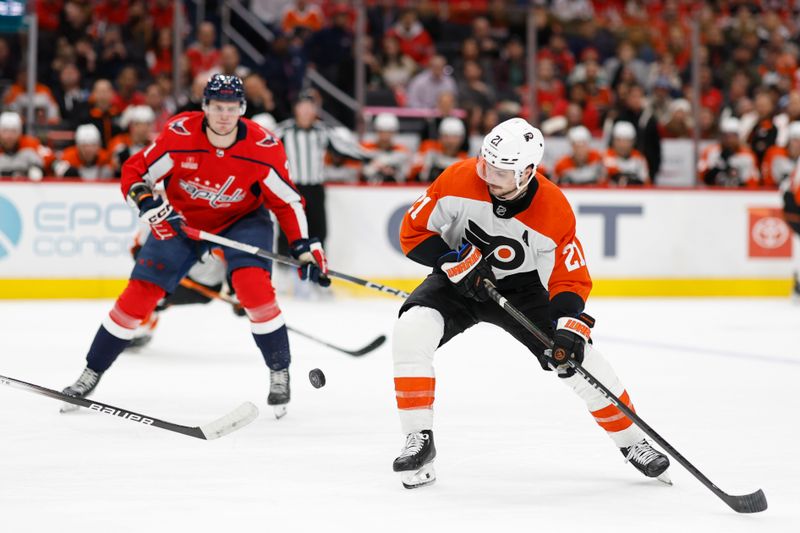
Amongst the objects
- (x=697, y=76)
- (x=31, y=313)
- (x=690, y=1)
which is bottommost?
(x=31, y=313)

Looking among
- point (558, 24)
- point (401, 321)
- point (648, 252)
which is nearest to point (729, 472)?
point (401, 321)

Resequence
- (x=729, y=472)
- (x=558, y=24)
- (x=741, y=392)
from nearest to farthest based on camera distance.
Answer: (x=729, y=472), (x=741, y=392), (x=558, y=24)

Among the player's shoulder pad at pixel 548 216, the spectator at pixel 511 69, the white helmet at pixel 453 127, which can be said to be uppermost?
the spectator at pixel 511 69

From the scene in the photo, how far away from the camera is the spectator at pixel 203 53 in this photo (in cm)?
987

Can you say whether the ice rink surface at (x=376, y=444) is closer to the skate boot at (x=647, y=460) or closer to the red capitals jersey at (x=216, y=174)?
the skate boot at (x=647, y=460)

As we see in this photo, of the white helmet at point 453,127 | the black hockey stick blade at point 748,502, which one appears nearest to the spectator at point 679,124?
the white helmet at point 453,127

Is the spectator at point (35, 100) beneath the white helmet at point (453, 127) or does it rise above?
above

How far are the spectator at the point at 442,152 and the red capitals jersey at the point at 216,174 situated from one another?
194 inches

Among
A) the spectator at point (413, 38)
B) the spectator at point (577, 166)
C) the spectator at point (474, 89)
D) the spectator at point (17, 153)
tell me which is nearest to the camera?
the spectator at point (17, 153)

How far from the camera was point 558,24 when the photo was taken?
11.6 metres

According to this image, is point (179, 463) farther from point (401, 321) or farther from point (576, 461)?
point (576, 461)

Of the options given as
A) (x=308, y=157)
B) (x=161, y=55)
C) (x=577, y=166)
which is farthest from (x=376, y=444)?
(x=161, y=55)

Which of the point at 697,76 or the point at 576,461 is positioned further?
the point at 697,76

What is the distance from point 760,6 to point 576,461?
9.99 meters
